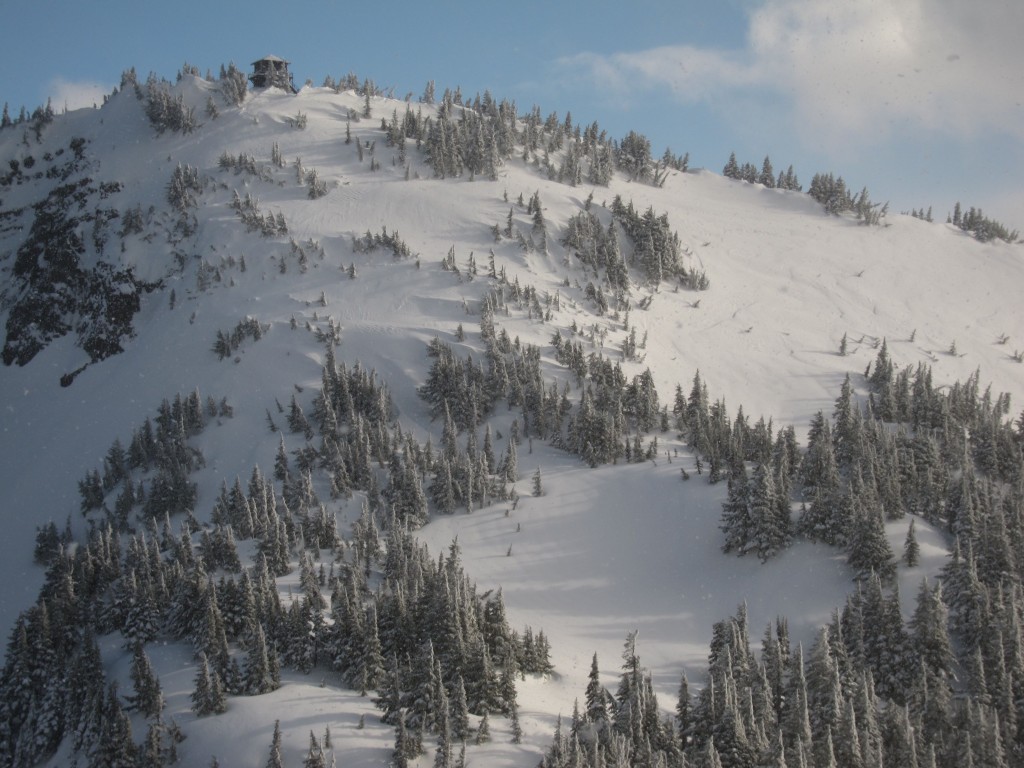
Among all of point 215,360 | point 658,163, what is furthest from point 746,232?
point 215,360

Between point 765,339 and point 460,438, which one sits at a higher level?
point 765,339

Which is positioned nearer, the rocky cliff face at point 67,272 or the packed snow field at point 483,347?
the packed snow field at point 483,347

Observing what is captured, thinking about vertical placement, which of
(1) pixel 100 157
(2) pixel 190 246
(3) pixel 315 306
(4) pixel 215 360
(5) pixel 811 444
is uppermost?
(1) pixel 100 157

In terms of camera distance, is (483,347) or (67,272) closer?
(483,347)

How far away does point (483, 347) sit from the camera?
11700 cm

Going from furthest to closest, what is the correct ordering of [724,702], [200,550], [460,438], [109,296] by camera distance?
1. [109,296]
2. [460,438]
3. [200,550]
4. [724,702]

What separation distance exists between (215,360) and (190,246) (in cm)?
3483

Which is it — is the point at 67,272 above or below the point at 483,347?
above

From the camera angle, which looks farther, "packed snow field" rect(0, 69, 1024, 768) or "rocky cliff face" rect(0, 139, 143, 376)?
"rocky cliff face" rect(0, 139, 143, 376)

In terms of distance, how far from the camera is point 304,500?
90.8 meters

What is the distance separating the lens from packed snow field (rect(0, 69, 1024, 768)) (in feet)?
232

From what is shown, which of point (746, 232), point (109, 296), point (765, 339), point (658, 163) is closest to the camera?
point (765, 339)

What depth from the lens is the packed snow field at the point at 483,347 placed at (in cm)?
7069

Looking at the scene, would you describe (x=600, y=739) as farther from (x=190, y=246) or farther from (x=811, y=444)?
(x=190, y=246)
